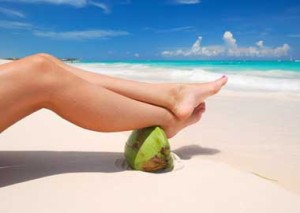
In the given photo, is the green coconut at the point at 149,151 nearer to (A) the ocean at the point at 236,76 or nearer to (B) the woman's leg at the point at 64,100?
(B) the woman's leg at the point at 64,100

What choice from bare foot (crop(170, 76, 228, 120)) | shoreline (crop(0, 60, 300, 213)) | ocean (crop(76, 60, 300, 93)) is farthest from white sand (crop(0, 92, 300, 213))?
ocean (crop(76, 60, 300, 93))

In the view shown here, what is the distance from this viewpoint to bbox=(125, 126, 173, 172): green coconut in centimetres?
224

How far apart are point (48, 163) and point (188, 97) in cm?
108

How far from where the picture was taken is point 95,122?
2158 millimetres

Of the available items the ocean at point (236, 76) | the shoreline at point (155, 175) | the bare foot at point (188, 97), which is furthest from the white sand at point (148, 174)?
the ocean at point (236, 76)

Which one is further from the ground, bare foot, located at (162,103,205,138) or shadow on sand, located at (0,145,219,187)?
bare foot, located at (162,103,205,138)

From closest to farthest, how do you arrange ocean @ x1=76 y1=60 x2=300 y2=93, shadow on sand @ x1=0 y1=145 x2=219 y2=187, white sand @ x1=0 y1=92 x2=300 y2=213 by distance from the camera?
1. white sand @ x1=0 y1=92 x2=300 y2=213
2. shadow on sand @ x1=0 y1=145 x2=219 y2=187
3. ocean @ x1=76 y1=60 x2=300 y2=93

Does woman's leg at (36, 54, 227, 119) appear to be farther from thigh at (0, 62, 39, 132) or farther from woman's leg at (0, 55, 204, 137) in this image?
thigh at (0, 62, 39, 132)

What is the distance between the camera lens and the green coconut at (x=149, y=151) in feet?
7.36

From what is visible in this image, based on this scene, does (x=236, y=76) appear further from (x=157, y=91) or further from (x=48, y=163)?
(x=48, y=163)

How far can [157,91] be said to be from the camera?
2.41 metres

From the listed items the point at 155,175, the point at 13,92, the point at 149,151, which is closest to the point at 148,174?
the point at 155,175

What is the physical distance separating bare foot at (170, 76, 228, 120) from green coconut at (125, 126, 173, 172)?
0.21 metres

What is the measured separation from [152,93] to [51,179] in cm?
83
